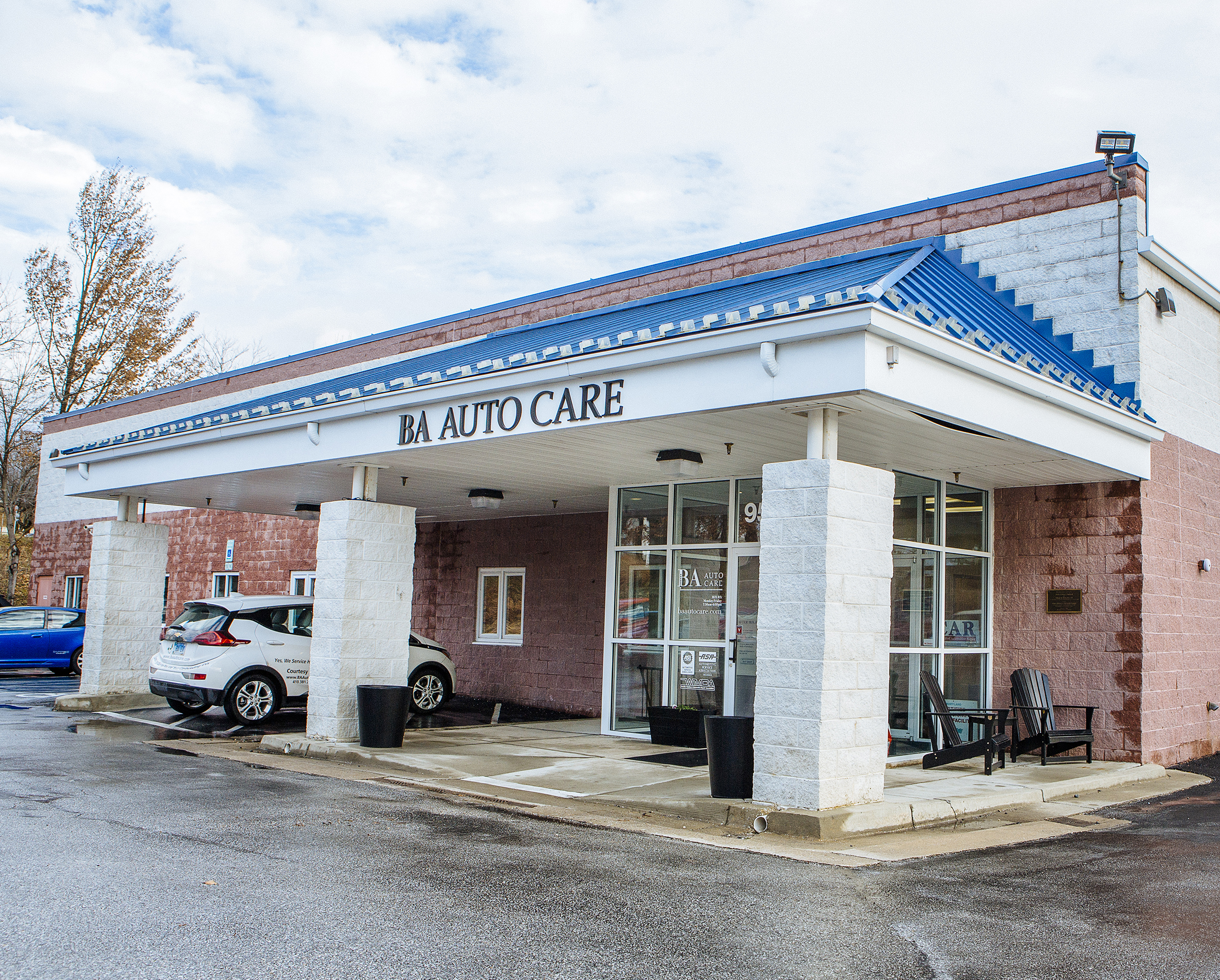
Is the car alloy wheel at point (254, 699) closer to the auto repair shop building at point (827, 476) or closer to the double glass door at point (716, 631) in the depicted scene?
the auto repair shop building at point (827, 476)

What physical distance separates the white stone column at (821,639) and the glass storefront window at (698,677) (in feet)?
13.0

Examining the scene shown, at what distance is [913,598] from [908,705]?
44.3 inches

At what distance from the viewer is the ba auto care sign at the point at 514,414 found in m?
9.35

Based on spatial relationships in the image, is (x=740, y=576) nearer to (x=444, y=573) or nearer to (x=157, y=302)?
(x=444, y=573)

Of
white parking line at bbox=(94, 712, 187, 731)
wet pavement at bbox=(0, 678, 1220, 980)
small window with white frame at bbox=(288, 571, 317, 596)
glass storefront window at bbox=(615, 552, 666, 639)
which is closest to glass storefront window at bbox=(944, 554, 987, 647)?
glass storefront window at bbox=(615, 552, 666, 639)

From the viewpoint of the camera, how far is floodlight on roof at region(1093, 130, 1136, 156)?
38.3 feet

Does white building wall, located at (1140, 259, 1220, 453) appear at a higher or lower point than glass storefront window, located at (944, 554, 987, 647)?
higher

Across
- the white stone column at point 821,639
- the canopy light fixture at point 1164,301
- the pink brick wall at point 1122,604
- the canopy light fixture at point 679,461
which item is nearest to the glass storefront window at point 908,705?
the pink brick wall at point 1122,604

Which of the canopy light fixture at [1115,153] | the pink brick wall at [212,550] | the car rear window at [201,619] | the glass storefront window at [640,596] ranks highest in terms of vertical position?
the canopy light fixture at [1115,153]

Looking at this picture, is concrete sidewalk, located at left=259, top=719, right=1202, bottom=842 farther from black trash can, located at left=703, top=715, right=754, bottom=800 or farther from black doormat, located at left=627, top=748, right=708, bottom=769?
black trash can, located at left=703, top=715, right=754, bottom=800

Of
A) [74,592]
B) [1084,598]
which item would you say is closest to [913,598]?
[1084,598]

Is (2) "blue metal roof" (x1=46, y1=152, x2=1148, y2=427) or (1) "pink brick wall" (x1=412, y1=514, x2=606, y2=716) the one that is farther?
(1) "pink brick wall" (x1=412, y1=514, x2=606, y2=716)

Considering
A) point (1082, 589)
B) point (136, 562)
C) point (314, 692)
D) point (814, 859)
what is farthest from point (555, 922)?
point (136, 562)

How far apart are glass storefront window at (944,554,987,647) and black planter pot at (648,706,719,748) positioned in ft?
9.09
